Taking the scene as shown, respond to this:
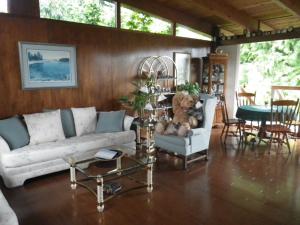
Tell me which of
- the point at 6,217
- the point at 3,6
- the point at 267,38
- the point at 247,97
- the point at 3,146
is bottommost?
the point at 6,217

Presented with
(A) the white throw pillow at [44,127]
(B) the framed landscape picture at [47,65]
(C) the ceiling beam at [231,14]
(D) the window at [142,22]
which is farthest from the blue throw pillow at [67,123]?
(C) the ceiling beam at [231,14]

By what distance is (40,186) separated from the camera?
123 inches

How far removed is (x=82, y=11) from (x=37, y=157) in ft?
8.67

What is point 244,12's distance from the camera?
519 cm

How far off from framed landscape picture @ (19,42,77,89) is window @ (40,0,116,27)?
1.68ft

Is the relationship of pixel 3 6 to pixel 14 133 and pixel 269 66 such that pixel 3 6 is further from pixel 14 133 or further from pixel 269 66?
pixel 269 66

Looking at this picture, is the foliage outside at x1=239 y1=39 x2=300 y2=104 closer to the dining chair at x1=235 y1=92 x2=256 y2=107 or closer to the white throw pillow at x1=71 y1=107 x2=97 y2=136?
the dining chair at x1=235 y1=92 x2=256 y2=107

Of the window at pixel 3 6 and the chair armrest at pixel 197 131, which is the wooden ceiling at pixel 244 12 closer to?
the chair armrest at pixel 197 131

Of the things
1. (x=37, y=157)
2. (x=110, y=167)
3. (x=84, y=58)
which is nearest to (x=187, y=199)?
(x=110, y=167)

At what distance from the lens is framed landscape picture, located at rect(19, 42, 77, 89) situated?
379 cm

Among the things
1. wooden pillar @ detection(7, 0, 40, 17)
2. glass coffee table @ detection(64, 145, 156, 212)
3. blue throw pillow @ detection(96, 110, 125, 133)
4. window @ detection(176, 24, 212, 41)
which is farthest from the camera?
window @ detection(176, 24, 212, 41)

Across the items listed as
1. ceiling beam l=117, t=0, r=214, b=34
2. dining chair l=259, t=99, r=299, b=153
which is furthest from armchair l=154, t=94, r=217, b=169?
ceiling beam l=117, t=0, r=214, b=34

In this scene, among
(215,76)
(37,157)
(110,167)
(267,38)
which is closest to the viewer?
(37,157)

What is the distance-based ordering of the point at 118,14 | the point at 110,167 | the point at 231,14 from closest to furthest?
1. the point at 110,167
2. the point at 118,14
3. the point at 231,14
